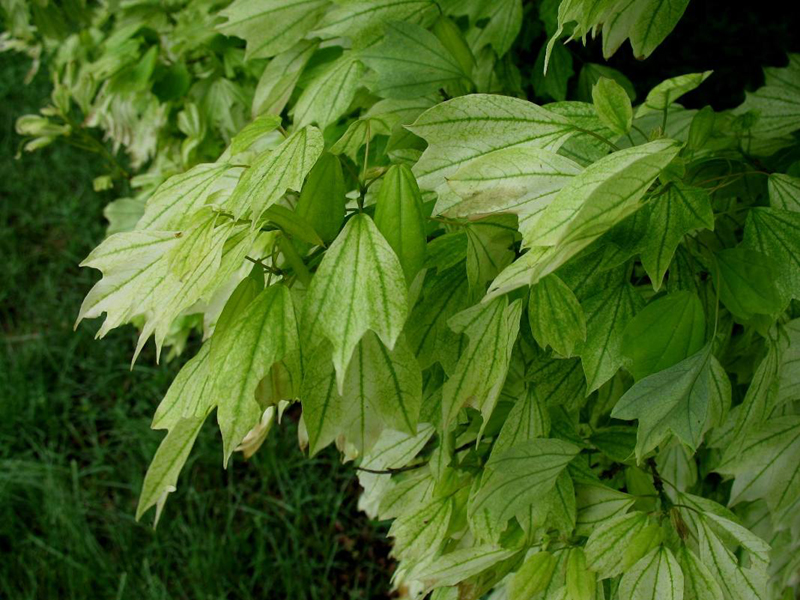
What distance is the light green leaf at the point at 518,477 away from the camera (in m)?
0.87

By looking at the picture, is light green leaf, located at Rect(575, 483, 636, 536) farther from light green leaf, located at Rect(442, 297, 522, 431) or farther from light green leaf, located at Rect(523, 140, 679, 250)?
light green leaf, located at Rect(523, 140, 679, 250)

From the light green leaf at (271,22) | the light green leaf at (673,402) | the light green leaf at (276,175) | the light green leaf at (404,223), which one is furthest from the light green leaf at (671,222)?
the light green leaf at (271,22)

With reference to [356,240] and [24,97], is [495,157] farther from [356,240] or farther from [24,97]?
[24,97]

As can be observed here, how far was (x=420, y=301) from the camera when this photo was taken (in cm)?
83

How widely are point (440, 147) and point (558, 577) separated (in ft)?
1.71

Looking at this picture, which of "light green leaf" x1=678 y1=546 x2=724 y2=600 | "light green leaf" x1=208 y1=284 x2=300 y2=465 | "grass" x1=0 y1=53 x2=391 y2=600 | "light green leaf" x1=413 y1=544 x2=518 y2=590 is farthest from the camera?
"grass" x1=0 y1=53 x2=391 y2=600

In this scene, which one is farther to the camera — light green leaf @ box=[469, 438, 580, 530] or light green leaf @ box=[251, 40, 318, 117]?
light green leaf @ box=[251, 40, 318, 117]

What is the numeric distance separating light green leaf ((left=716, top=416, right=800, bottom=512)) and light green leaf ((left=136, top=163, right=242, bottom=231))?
71cm

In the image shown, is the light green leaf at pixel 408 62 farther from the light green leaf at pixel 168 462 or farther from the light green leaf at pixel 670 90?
the light green leaf at pixel 168 462

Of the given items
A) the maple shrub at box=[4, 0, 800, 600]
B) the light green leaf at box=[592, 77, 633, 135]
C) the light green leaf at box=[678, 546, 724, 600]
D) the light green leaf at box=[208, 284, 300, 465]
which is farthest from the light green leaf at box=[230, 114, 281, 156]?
the light green leaf at box=[678, 546, 724, 600]

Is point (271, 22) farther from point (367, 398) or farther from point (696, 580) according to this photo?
point (696, 580)

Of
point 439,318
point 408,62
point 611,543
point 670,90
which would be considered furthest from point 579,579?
point 408,62

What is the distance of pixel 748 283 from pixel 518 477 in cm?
33

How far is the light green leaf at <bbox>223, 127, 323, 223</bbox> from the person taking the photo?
704mm
